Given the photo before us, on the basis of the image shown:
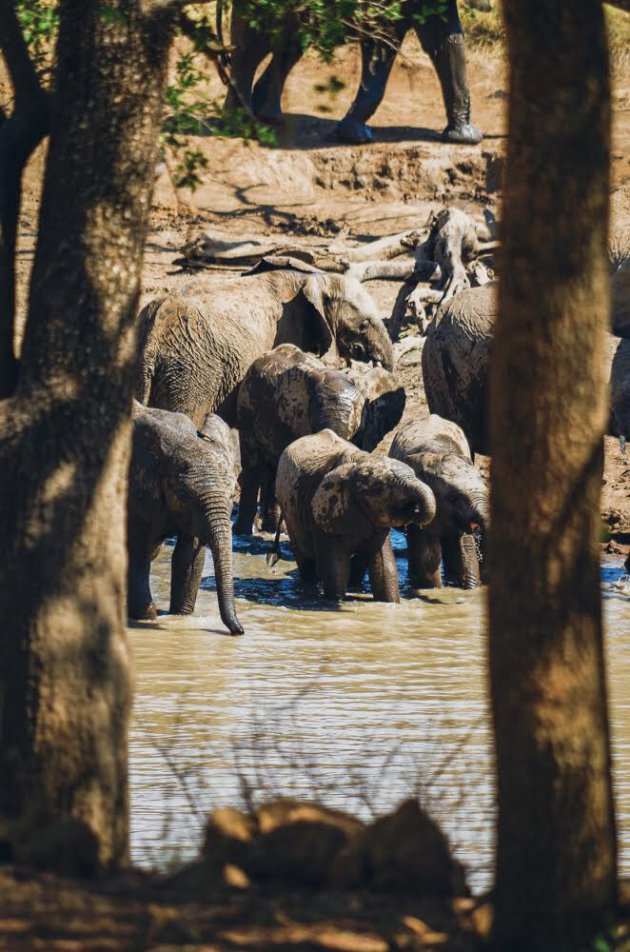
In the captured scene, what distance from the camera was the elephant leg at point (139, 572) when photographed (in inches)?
435

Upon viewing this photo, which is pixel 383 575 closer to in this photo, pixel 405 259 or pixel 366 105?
pixel 405 259

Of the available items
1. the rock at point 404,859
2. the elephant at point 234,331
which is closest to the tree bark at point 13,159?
the rock at point 404,859

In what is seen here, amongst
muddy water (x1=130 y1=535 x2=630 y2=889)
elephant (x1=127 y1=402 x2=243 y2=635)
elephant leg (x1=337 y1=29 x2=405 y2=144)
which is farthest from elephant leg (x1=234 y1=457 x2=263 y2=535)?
elephant leg (x1=337 y1=29 x2=405 y2=144)

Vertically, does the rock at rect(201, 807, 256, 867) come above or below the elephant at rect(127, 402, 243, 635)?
below

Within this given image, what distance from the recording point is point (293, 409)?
46.6ft

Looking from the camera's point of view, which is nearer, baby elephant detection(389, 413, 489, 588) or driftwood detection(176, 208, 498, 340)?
baby elephant detection(389, 413, 489, 588)

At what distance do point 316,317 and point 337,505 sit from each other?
460 cm

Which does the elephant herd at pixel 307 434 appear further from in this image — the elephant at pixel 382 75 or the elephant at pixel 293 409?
the elephant at pixel 382 75

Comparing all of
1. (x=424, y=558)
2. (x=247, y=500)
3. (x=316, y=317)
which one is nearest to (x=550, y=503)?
(x=424, y=558)

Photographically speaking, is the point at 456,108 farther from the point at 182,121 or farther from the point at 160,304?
the point at 182,121

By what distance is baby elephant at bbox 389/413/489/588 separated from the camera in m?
12.3

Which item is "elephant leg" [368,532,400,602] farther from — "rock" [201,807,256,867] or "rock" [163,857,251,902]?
"rock" [163,857,251,902]

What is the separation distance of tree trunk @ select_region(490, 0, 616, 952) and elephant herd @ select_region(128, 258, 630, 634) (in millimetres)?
6538

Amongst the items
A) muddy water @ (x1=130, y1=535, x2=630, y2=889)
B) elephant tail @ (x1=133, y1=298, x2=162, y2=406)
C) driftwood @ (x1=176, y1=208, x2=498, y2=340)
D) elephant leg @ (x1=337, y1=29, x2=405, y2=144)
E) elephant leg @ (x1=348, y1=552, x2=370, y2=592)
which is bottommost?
muddy water @ (x1=130, y1=535, x2=630, y2=889)
